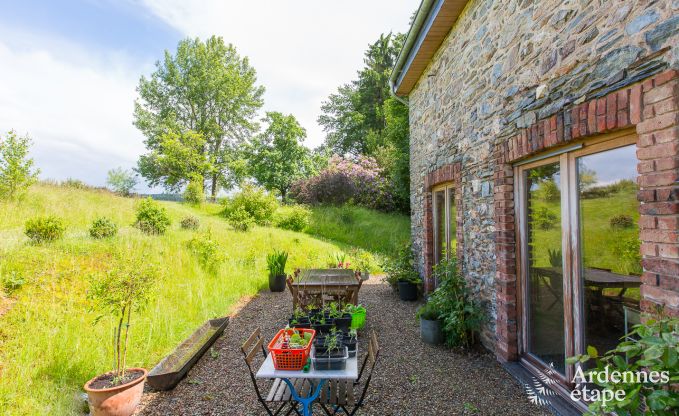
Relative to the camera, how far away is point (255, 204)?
14430 mm

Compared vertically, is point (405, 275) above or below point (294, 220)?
below

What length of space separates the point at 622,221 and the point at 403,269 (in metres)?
5.06

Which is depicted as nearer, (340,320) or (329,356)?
(329,356)

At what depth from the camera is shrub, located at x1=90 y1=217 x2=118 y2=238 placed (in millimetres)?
7801

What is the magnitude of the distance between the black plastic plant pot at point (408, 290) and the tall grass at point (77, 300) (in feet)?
11.2

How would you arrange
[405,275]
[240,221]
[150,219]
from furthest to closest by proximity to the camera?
[240,221] < [150,219] < [405,275]

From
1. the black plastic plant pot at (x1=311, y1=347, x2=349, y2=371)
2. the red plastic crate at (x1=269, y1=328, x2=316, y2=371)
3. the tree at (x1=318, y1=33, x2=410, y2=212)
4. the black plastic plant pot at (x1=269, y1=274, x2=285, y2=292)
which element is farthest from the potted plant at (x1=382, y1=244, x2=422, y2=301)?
the tree at (x1=318, y1=33, x2=410, y2=212)

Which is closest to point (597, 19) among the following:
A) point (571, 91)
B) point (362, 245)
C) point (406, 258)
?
point (571, 91)

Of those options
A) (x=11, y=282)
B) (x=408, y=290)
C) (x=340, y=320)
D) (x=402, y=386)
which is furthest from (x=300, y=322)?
(x=11, y=282)

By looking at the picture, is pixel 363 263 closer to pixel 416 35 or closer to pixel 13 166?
pixel 416 35

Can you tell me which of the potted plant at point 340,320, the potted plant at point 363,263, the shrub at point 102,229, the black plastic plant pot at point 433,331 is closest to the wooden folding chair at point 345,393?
the potted plant at point 340,320

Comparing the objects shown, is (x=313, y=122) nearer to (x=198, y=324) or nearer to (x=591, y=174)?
(x=198, y=324)

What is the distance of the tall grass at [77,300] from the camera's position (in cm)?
337

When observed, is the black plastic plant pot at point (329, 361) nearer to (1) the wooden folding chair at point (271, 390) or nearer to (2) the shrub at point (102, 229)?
(1) the wooden folding chair at point (271, 390)
